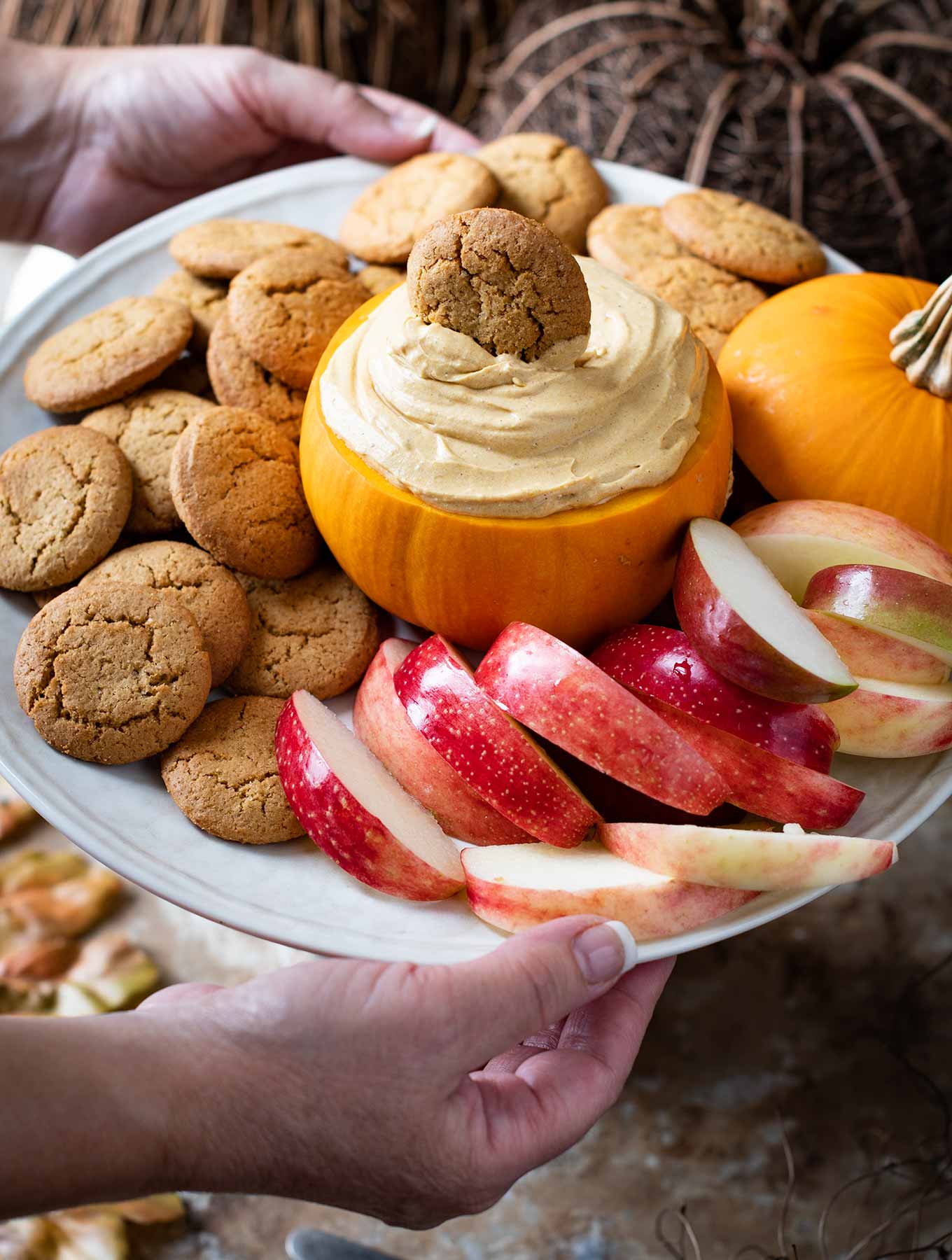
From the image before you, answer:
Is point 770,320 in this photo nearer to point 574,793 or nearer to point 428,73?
point 574,793

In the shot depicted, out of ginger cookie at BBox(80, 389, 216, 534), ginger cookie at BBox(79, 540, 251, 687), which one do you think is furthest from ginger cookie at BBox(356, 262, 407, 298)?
ginger cookie at BBox(79, 540, 251, 687)

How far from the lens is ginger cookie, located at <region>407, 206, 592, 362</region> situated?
125 centimetres

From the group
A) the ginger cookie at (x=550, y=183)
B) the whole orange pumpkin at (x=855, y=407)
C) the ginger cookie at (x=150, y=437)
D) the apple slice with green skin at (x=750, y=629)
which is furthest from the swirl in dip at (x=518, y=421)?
the ginger cookie at (x=550, y=183)

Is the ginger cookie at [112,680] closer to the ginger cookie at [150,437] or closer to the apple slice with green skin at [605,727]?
the ginger cookie at [150,437]

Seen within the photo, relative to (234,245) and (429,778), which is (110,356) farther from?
(429,778)

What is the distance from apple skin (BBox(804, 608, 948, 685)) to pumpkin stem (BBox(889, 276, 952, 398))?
0.44 metres

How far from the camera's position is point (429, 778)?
1.33 m

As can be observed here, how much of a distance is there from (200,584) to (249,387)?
32cm

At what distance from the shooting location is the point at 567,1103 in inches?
47.2

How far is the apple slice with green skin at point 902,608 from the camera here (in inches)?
50.4

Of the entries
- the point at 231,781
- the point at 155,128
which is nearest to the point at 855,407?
the point at 231,781

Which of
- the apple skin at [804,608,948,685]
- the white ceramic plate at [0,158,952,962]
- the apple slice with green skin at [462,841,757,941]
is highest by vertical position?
the apple skin at [804,608,948,685]

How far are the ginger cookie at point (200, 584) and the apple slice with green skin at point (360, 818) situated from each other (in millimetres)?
162

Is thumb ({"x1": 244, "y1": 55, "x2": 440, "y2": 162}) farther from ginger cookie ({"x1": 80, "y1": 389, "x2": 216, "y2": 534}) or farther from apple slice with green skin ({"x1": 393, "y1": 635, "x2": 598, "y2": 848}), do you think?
apple slice with green skin ({"x1": 393, "y1": 635, "x2": 598, "y2": 848})
